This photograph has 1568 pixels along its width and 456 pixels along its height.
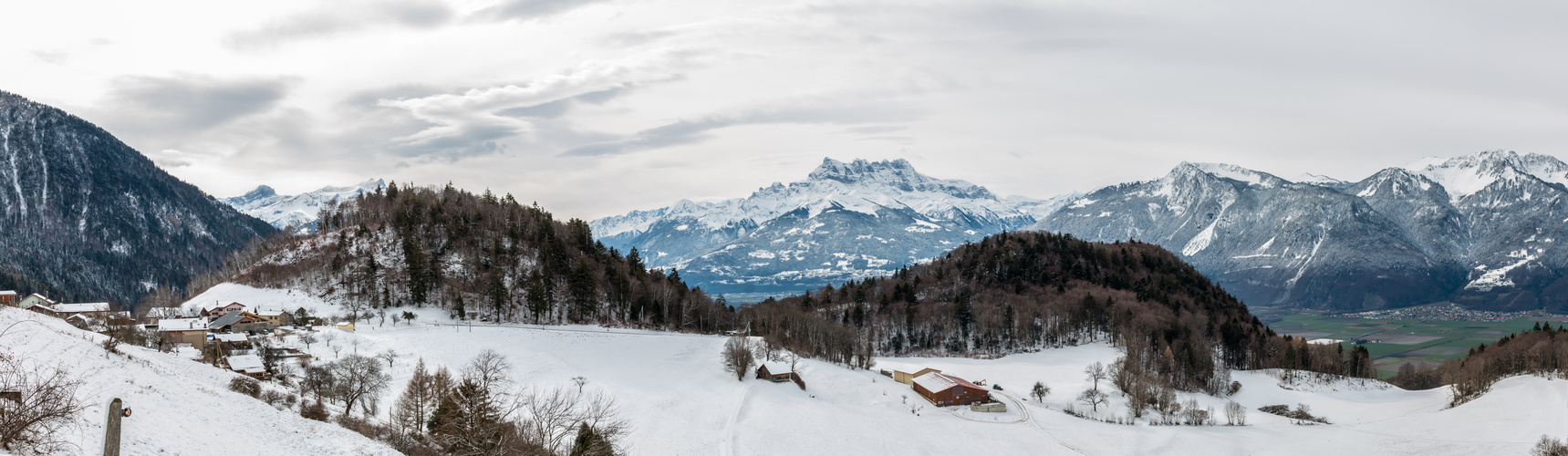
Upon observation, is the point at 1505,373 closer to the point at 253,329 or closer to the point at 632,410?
the point at 632,410

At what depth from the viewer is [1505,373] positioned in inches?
4451

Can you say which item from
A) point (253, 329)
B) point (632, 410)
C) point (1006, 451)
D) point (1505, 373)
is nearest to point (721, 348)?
point (632, 410)

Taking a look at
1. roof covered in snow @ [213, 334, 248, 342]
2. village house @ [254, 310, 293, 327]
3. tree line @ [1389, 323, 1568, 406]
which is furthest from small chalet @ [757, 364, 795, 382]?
tree line @ [1389, 323, 1568, 406]

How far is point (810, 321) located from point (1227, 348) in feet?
256

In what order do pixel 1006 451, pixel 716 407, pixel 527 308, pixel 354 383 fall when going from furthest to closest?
pixel 527 308 → pixel 716 407 → pixel 1006 451 → pixel 354 383

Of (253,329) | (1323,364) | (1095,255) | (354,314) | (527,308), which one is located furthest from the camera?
(1095,255)

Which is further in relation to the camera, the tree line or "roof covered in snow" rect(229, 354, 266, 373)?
the tree line

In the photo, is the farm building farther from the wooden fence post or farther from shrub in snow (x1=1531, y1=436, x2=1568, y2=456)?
the wooden fence post

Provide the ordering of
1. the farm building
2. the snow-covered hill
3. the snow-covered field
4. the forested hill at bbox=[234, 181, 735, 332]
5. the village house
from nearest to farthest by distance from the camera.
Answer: the snow-covered hill, the snow-covered field, the farm building, the village house, the forested hill at bbox=[234, 181, 735, 332]

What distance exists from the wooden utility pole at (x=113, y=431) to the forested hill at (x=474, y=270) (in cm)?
9528

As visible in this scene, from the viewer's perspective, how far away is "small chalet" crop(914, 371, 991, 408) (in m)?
87.8

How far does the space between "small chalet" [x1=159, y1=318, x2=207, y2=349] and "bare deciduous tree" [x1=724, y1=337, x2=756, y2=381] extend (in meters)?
56.7

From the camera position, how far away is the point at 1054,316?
14988cm

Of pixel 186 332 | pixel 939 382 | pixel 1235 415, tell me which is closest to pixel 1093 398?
pixel 1235 415
